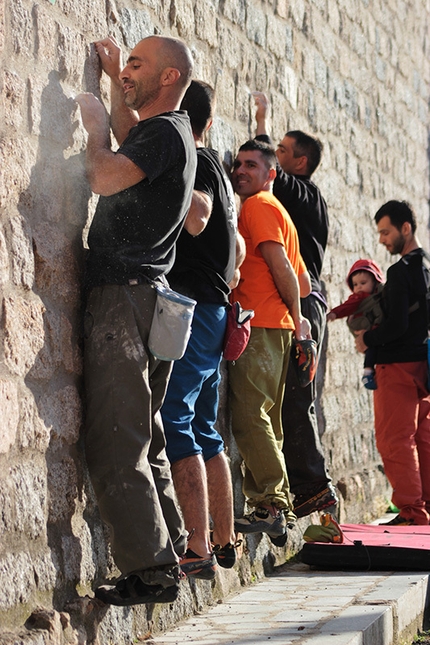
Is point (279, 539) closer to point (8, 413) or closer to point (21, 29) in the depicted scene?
point (8, 413)

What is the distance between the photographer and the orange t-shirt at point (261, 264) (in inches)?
185

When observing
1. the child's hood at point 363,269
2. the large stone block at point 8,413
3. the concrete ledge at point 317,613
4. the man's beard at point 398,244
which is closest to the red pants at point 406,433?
the child's hood at point 363,269

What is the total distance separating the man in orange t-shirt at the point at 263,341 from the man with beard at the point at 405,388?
159 centimetres

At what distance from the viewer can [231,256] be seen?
13.5ft

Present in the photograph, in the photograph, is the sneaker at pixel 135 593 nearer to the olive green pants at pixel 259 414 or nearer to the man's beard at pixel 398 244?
the olive green pants at pixel 259 414

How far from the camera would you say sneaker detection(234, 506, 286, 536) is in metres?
4.59

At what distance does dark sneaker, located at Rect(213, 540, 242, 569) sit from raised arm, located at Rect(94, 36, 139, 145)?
162 centimetres

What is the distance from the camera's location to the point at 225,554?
13.6ft

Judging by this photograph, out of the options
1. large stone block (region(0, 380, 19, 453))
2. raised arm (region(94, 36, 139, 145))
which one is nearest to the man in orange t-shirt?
raised arm (region(94, 36, 139, 145))

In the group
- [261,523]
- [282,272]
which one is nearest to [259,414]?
[261,523]

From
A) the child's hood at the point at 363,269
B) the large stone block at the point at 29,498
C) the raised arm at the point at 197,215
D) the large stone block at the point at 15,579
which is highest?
the child's hood at the point at 363,269

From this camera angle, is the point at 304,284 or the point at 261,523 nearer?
the point at 261,523

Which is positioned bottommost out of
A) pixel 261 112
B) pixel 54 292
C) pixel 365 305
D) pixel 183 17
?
pixel 54 292

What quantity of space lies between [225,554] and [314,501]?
122 centimetres
